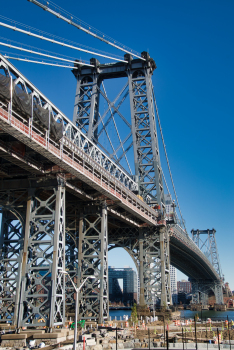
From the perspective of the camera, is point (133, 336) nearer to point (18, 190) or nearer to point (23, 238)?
point (23, 238)

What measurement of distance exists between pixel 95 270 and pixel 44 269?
12.9 m

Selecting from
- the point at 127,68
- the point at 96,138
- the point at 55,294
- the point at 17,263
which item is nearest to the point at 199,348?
the point at 55,294

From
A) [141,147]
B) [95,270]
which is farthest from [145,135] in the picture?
[95,270]

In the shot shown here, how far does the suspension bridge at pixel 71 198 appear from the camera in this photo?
33.8 m

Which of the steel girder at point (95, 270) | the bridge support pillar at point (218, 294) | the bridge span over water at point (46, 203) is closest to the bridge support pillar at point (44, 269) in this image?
the bridge span over water at point (46, 203)

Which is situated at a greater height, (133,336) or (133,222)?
(133,222)

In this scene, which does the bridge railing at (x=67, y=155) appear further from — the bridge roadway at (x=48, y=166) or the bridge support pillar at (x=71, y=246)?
the bridge support pillar at (x=71, y=246)

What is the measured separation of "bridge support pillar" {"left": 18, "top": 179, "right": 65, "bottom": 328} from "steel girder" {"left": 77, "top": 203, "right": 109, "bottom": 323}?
9583 millimetres

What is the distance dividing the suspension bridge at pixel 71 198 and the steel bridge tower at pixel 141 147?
0.19 meters

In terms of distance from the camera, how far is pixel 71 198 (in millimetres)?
49781

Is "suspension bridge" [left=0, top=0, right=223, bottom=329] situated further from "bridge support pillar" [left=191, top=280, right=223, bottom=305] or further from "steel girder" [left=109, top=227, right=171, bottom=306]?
"bridge support pillar" [left=191, top=280, right=223, bottom=305]

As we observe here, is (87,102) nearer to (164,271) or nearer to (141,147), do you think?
(141,147)

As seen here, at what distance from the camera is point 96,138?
242 ft

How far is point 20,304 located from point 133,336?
1407 cm
